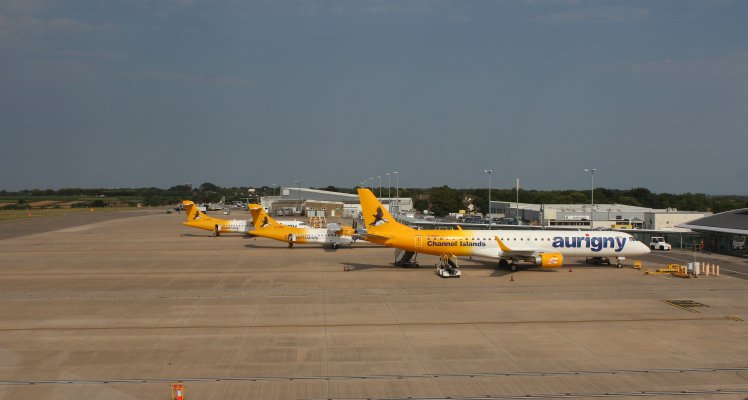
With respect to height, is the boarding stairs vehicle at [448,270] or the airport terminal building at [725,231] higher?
the airport terminal building at [725,231]

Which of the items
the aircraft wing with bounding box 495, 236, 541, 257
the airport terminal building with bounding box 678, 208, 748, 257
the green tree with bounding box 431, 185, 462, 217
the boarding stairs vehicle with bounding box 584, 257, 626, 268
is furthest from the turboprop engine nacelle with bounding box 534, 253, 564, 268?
the green tree with bounding box 431, 185, 462, 217

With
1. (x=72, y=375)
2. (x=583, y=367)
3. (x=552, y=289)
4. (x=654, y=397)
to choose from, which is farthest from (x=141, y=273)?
(x=654, y=397)

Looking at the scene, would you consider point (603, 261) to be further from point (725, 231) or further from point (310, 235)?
point (310, 235)

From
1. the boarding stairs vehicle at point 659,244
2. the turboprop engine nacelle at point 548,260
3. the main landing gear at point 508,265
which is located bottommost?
the main landing gear at point 508,265

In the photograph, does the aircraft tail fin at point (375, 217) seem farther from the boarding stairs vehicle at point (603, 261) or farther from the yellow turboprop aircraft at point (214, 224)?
the yellow turboprop aircraft at point (214, 224)

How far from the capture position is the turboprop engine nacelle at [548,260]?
1658 inches

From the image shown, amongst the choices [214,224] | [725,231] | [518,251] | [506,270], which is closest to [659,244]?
[725,231]

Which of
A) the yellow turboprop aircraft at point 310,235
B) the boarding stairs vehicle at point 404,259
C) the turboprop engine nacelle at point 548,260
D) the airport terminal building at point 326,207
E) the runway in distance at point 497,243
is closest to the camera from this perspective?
the turboprop engine nacelle at point 548,260

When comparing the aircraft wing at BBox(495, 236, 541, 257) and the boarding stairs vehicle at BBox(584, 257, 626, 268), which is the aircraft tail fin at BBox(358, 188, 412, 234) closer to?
the aircraft wing at BBox(495, 236, 541, 257)

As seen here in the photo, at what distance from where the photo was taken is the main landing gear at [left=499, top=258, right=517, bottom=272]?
4347 cm

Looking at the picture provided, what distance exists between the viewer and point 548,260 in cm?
4216

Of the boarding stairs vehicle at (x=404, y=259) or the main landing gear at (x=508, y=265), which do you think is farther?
the boarding stairs vehicle at (x=404, y=259)

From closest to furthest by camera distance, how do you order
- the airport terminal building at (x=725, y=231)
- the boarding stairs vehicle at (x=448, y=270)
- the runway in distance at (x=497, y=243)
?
1. the boarding stairs vehicle at (x=448, y=270)
2. the runway in distance at (x=497, y=243)
3. the airport terminal building at (x=725, y=231)

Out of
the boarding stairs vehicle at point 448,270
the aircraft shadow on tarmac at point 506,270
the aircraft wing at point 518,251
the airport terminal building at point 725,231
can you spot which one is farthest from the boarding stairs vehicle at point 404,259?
the airport terminal building at point 725,231
